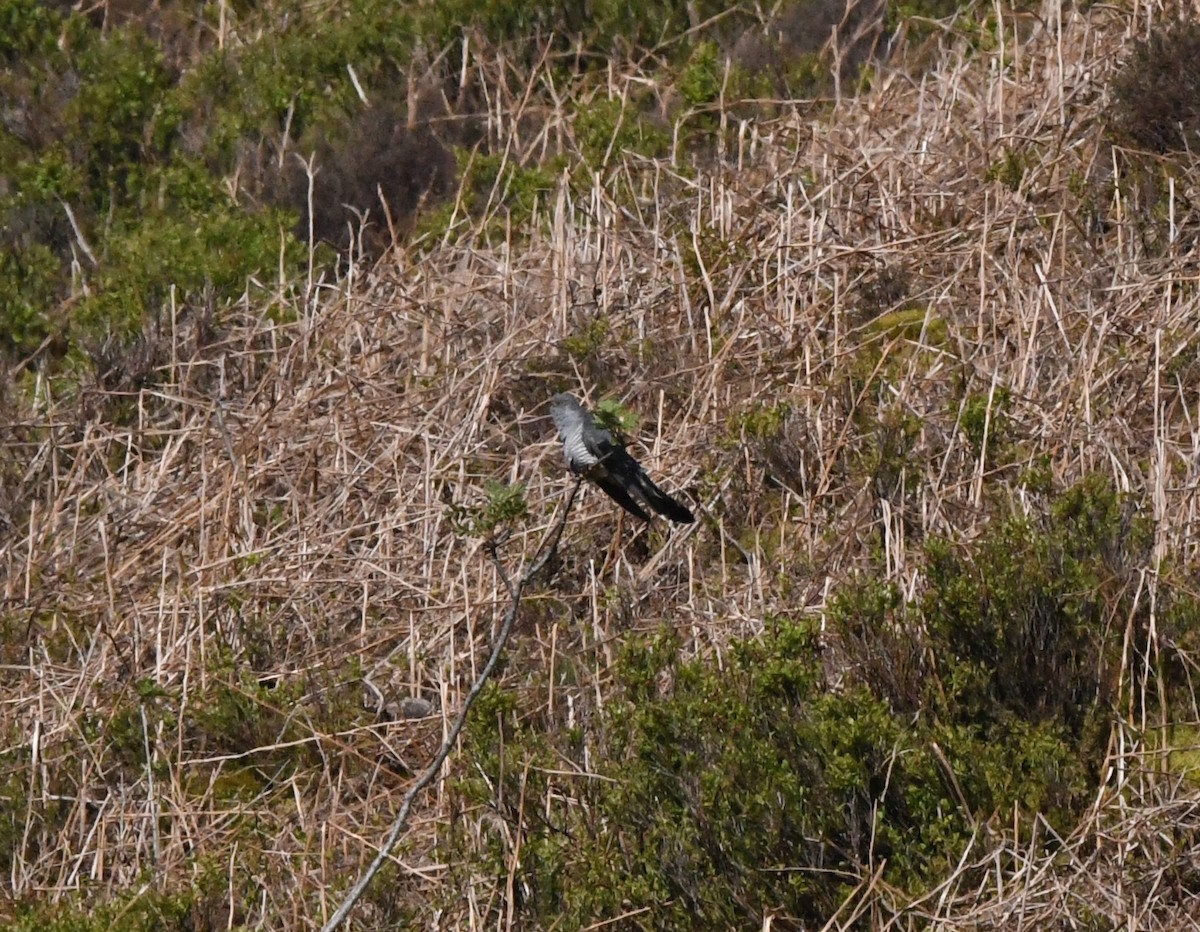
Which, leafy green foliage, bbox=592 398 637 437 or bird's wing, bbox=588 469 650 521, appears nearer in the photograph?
leafy green foliage, bbox=592 398 637 437

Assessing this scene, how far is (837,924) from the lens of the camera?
463cm

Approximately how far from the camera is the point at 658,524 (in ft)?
20.5

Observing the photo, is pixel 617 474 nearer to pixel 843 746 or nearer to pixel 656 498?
pixel 656 498

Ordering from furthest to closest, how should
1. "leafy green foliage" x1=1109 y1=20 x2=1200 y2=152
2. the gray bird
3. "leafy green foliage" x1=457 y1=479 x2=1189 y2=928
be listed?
"leafy green foliage" x1=1109 y1=20 x2=1200 y2=152 → the gray bird → "leafy green foliage" x1=457 y1=479 x2=1189 y2=928

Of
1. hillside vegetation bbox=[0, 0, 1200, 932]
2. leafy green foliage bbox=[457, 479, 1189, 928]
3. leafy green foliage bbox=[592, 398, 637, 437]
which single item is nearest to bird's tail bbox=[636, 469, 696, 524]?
hillside vegetation bbox=[0, 0, 1200, 932]

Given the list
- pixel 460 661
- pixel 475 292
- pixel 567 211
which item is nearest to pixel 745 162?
pixel 567 211

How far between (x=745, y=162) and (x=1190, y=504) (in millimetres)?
3449

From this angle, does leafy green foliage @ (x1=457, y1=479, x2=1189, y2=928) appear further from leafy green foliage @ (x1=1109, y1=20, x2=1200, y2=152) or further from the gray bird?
leafy green foliage @ (x1=1109, y1=20, x2=1200, y2=152)

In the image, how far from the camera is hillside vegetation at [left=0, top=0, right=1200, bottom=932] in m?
4.80

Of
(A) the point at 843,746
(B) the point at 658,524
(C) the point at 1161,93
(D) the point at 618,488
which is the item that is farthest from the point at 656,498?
(C) the point at 1161,93

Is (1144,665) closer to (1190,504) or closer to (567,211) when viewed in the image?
(1190,504)

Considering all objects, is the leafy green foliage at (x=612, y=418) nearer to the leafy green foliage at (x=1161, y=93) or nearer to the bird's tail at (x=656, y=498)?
the bird's tail at (x=656, y=498)

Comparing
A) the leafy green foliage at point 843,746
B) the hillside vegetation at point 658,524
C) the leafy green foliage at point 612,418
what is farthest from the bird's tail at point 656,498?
the leafy green foliage at point 612,418

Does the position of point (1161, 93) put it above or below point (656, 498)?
above
